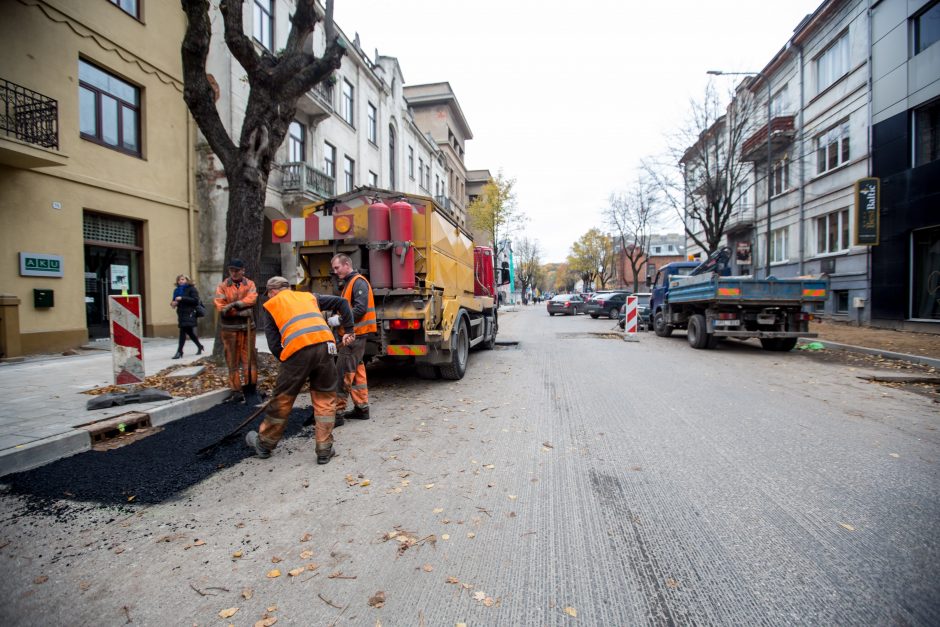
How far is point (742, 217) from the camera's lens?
27.2 metres

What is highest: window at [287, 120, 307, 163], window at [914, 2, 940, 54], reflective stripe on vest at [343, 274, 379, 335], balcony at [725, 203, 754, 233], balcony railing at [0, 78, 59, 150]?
window at [914, 2, 940, 54]

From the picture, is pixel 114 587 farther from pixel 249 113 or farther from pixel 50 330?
pixel 50 330

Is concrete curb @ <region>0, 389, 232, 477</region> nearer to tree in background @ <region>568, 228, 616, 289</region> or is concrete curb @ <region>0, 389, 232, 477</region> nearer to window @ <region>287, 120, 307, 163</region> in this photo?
window @ <region>287, 120, 307, 163</region>

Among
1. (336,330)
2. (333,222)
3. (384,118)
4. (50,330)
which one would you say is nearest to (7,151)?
(50,330)

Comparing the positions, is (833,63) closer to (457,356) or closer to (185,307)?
(457,356)

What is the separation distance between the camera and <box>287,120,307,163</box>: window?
17016mm

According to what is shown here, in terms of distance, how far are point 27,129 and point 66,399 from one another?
6722 millimetres

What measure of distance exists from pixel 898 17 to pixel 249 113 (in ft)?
67.2

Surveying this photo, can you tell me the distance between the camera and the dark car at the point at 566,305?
32.8m

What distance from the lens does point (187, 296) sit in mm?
8984

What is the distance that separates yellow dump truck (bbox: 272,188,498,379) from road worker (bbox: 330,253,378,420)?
47.3 inches

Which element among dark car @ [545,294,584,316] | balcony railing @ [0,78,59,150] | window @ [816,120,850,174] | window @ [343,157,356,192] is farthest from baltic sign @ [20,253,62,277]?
dark car @ [545,294,584,316]

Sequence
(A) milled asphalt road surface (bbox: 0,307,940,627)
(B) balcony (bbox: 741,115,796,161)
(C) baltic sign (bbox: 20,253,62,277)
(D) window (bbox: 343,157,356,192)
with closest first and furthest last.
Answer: (A) milled asphalt road surface (bbox: 0,307,940,627)
(C) baltic sign (bbox: 20,253,62,277)
(D) window (bbox: 343,157,356,192)
(B) balcony (bbox: 741,115,796,161)

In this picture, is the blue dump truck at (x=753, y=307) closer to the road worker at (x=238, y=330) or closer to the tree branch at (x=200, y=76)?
the road worker at (x=238, y=330)
